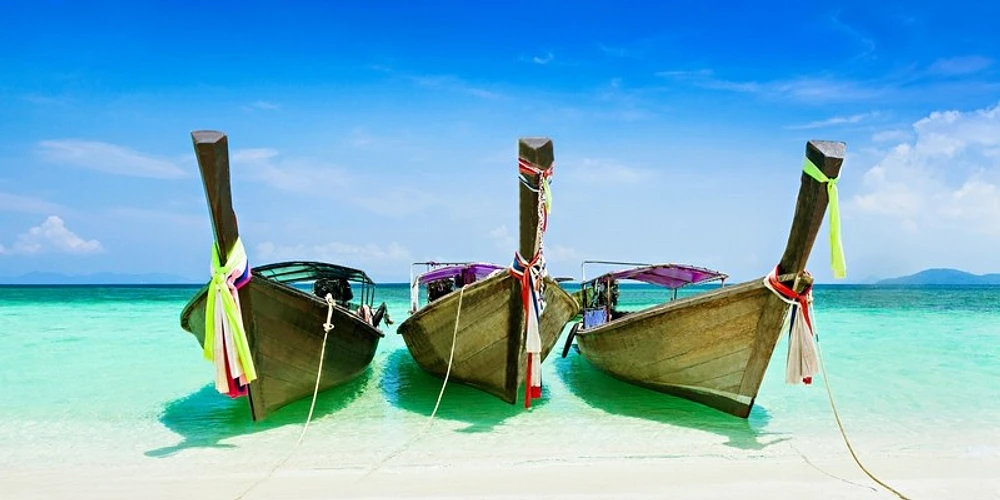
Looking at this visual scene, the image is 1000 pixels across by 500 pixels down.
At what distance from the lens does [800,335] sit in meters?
6.21

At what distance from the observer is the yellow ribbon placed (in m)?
5.93

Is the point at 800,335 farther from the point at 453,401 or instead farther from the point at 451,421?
the point at 453,401

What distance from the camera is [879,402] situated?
924 cm

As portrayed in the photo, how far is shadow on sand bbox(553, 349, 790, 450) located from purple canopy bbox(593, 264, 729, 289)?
2015 millimetres

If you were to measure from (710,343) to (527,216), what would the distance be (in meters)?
2.63

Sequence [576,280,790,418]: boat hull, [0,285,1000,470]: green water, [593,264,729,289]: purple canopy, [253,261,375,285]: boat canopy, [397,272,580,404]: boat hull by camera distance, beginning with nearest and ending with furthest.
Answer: [0,285,1000,470]: green water, [576,280,790,418]: boat hull, [397,272,580,404]: boat hull, [253,261,375,285]: boat canopy, [593,264,729,289]: purple canopy

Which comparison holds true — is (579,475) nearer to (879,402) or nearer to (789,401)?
(789,401)

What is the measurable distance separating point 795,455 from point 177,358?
505 inches

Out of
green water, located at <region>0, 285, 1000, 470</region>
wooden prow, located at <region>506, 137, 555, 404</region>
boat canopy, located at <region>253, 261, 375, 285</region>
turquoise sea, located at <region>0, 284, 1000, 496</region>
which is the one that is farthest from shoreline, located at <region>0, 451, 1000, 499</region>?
boat canopy, located at <region>253, 261, 375, 285</region>

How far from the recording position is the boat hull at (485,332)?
285 inches

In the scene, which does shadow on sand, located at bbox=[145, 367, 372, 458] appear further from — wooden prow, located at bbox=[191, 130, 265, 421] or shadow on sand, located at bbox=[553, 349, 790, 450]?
shadow on sand, located at bbox=[553, 349, 790, 450]

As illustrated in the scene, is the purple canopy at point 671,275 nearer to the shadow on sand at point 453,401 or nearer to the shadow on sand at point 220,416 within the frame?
the shadow on sand at point 453,401

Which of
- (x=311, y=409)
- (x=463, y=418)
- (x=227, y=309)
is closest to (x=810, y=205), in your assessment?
(x=463, y=418)

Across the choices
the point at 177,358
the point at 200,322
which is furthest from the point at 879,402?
the point at 177,358
